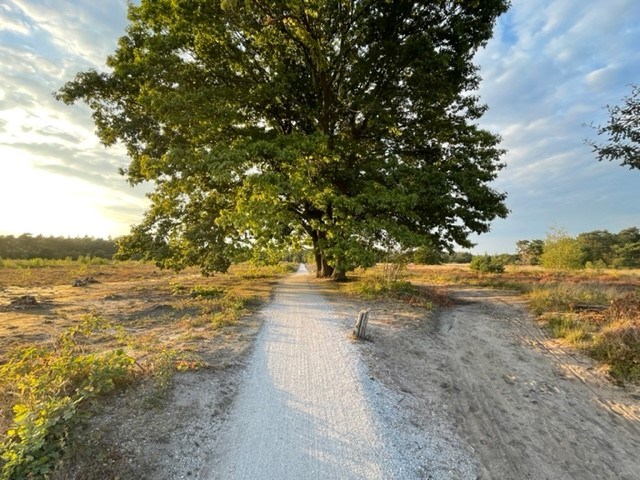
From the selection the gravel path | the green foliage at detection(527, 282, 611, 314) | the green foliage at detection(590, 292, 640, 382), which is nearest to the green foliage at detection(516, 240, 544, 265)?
the green foliage at detection(527, 282, 611, 314)

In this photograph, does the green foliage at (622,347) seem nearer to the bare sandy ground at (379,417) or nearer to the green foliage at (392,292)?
the bare sandy ground at (379,417)

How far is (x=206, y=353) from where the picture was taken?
707 centimetres

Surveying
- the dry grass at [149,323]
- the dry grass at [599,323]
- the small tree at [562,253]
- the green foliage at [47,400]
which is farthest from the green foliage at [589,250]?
the green foliage at [47,400]

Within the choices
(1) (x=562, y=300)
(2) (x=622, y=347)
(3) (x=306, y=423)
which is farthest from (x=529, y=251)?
(3) (x=306, y=423)

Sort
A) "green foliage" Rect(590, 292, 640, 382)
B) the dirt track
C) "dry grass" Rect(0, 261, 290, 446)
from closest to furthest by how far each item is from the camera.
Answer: the dirt track, "dry grass" Rect(0, 261, 290, 446), "green foliage" Rect(590, 292, 640, 382)

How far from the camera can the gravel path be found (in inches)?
164

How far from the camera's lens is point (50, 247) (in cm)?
4719

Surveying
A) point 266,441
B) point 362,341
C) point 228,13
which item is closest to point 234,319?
point 362,341

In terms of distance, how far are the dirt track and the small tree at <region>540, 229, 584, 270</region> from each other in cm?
3335

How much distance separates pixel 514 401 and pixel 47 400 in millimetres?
8345

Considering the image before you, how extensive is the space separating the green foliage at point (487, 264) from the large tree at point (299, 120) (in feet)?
67.6

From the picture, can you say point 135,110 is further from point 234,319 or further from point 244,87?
point 234,319

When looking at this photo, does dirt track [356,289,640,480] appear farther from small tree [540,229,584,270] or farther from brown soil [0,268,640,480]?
small tree [540,229,584,270]

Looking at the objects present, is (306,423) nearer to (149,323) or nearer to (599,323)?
(149,323)
